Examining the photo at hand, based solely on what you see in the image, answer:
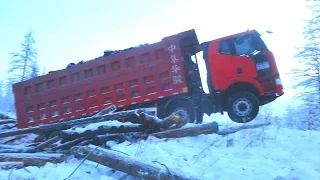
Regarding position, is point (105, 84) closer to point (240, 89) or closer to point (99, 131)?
point (99, 131)

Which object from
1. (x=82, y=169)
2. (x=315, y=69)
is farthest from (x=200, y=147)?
(x=315, y=69)

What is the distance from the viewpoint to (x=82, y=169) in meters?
4.21

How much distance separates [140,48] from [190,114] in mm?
2791

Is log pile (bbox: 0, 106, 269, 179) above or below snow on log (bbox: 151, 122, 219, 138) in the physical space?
above

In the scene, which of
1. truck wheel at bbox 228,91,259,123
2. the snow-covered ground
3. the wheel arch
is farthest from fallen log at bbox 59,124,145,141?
the wheel arch

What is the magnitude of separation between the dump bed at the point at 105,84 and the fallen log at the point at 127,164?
4.76m

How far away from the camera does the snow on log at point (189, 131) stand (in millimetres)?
5953

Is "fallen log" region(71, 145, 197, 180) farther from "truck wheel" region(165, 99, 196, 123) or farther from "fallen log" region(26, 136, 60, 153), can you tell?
"truck wheel" region(165, 99, 196, 123)

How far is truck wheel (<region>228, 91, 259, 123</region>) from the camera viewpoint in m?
8.12

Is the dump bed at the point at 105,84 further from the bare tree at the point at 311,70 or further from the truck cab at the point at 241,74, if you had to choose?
the bare tree at the point at 311,70

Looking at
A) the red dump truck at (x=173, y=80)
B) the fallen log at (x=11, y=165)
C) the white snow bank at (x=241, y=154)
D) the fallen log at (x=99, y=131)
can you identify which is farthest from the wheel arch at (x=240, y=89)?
the fallen log at (x=11, y=165)

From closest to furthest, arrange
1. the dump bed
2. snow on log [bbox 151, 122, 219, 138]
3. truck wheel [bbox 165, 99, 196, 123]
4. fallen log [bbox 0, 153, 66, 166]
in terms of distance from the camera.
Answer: fallen log [bbox 0, 153, 66, 166]
snow on log [bbox 151, 122, 219, 138]
truck wheel [bbox 165, 99, 196, 123]
the dump bed

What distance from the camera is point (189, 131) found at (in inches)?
234

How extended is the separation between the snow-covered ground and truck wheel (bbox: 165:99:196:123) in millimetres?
2651
